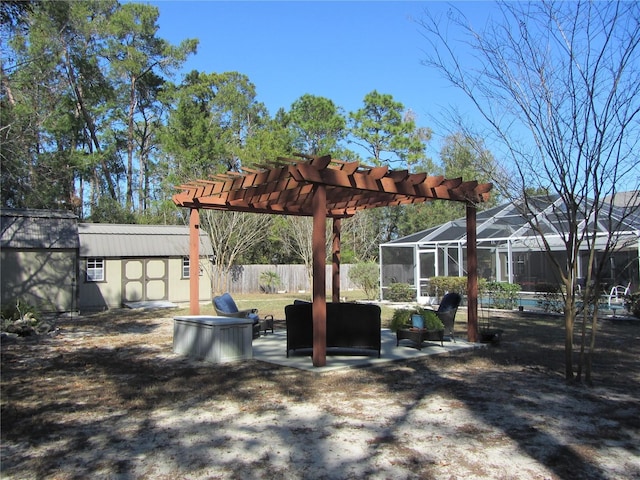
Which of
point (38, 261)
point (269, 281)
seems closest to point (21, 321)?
point (38, 261)

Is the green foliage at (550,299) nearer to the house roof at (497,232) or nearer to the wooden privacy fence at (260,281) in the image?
the house roof at (497,232)

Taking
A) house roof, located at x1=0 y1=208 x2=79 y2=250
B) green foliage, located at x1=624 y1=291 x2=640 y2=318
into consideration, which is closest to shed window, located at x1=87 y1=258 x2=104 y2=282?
house roof, located at x1=0 y1=208 x2=79 y2=250

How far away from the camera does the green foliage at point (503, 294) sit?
50.5 ft

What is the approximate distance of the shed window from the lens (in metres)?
17.8

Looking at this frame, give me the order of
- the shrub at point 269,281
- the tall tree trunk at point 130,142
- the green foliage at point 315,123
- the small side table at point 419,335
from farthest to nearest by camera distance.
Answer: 1. the green foliage at point 315,123
2. the tall tree trunk at point 130,142
3. the shrub at point 269,281
4. the small side table at point 419,335

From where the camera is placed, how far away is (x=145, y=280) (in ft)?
61.9

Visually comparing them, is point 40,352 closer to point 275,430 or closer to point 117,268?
point 275,430

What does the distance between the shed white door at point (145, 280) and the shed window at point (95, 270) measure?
0.76 metres

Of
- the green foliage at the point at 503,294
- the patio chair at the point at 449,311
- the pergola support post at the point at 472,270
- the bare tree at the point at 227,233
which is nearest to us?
the pergola support post at the point at 472,270

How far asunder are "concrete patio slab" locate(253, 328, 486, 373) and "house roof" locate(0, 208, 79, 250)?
8.50 metres

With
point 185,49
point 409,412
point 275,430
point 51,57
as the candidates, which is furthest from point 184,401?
point 185,49

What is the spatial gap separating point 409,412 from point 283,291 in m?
21.3

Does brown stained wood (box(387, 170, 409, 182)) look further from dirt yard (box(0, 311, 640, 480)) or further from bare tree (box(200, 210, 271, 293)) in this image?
bare tree (box(200, 210, 271, 293))

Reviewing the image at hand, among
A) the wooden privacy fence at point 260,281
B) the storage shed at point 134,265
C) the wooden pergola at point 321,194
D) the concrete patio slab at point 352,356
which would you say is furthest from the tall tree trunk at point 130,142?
the concrete patio slab at point 352,356
